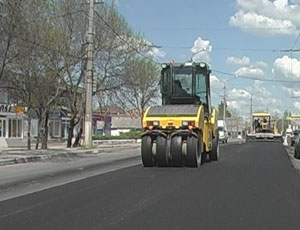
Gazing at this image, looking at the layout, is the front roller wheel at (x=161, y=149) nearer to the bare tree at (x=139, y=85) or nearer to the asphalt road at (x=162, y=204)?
the asphalt road at (x=162, y=204)

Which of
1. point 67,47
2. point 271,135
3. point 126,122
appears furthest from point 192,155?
point 126,122

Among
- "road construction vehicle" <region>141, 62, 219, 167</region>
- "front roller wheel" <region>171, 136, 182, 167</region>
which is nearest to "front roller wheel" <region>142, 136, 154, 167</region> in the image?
"road construction vehicle" <region>141, 62, 219, 167</region>

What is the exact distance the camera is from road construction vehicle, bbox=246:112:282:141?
6756 cm

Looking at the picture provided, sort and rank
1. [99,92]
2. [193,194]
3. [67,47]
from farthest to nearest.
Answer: [99,92] < [67,47] < [193,194]

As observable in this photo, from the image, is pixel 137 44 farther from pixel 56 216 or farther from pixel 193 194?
pixel 56 216

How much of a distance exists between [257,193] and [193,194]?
60.8 inches

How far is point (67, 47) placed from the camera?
38344 millimetres

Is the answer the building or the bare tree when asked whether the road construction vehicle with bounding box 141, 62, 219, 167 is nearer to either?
the bare tree

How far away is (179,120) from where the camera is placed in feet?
68.8

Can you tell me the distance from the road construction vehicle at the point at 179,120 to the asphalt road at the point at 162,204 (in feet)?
8.96

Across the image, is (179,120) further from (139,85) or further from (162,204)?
(139,85)

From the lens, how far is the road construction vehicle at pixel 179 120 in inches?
822

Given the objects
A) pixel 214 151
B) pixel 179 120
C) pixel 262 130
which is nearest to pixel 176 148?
pixel 179 120

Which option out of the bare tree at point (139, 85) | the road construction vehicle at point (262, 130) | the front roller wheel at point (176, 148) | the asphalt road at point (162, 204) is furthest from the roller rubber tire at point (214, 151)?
the road construction vehicle at point (262, 130)
